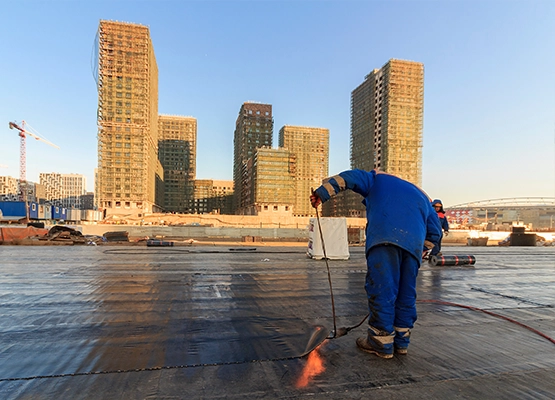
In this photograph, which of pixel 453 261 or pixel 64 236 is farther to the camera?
pixel 64 236

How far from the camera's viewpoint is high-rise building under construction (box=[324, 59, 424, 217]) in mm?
109688

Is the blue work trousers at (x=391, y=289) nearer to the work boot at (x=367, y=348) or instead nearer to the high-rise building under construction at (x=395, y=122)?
the work boot at (x=367, y=348)

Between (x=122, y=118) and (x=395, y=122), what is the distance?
86.7m

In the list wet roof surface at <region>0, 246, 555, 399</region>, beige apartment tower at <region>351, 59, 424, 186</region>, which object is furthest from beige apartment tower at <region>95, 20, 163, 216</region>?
wet roof surface at <region>0, 246, 555, 399</region>

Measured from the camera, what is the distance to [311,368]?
279 cm

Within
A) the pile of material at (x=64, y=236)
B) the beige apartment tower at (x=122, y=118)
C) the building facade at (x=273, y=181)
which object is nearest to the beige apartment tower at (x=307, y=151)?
the building facade at (x=273, y=181)

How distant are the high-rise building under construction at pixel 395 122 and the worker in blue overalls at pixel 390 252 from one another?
10524 cm

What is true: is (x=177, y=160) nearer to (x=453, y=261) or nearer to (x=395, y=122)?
(x=395, y=122)

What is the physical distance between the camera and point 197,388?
240 cm

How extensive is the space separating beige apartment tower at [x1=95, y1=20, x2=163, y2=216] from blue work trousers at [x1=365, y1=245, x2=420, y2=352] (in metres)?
94.8

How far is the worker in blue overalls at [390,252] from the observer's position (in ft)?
10.1

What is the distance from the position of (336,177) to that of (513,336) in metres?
2.88

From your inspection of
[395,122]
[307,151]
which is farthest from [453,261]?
[307,151]

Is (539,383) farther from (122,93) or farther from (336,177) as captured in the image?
(122,93)
